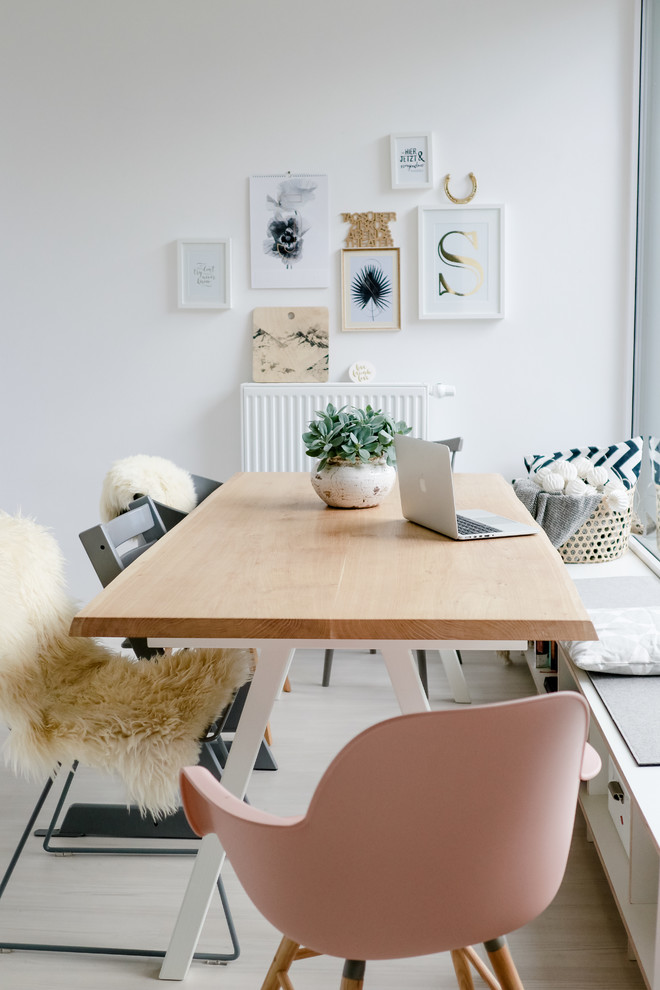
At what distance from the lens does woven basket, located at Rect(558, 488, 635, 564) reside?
305cm

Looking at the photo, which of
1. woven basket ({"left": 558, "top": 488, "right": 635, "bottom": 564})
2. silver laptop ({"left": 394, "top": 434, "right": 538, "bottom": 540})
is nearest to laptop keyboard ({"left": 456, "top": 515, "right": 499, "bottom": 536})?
silver laptop ({"left": 394, "top": 434, "right": 538, "bottom": 540})

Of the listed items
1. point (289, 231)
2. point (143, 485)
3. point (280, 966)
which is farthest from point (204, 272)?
point (280, 966)

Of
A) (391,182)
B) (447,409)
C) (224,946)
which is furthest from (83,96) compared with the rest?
(224,946)

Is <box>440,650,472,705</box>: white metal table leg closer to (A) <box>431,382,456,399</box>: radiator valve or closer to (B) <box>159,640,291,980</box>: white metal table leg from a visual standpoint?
(A) <box>431,382,456,399</box>: radiator valve

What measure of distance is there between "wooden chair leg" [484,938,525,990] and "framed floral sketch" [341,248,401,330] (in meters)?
2.91

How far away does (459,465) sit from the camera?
12.7ft

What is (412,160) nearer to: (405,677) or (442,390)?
(442,390)

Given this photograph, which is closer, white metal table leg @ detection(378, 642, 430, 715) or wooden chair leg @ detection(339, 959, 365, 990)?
wooden chair leg @ detection(339, 959, 365, 990)

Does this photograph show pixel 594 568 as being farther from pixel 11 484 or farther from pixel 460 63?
pixel 11 484

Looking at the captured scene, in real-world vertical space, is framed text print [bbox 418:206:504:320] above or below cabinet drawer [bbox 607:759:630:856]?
above

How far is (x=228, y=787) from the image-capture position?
64.8 inches

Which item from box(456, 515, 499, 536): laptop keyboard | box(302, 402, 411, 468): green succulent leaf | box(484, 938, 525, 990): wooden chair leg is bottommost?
box(484, 938, 525, 990): wooden chair leg

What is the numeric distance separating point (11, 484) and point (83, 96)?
171 cm

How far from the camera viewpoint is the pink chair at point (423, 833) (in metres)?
0.92
